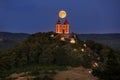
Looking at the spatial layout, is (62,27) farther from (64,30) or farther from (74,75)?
(74,75)

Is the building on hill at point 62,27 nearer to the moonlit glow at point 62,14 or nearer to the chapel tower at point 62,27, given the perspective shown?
the chapel tower at point 62,27

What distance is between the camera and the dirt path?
270ft

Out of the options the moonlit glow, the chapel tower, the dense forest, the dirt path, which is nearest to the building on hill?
the chapel tower

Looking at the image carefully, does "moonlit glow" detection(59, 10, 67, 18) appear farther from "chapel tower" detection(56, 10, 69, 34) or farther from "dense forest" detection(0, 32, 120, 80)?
"dense forest" detection(0, 32, 120, 80)

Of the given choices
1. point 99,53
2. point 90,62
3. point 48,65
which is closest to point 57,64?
point 48,65

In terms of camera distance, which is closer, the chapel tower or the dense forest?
the dense forest

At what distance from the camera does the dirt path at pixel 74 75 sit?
82.3 meters

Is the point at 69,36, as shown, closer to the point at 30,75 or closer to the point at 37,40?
the point at 37,40

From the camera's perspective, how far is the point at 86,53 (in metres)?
98.4

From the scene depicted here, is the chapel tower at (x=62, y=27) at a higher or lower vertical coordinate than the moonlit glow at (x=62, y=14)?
lower

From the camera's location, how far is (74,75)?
8444cm

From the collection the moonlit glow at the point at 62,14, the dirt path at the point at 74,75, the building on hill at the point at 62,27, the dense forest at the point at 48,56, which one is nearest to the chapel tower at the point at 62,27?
the building on hill at the point at 62,27

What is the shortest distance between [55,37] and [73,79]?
25919 mm

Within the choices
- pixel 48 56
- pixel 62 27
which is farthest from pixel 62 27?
pixel 48 56
